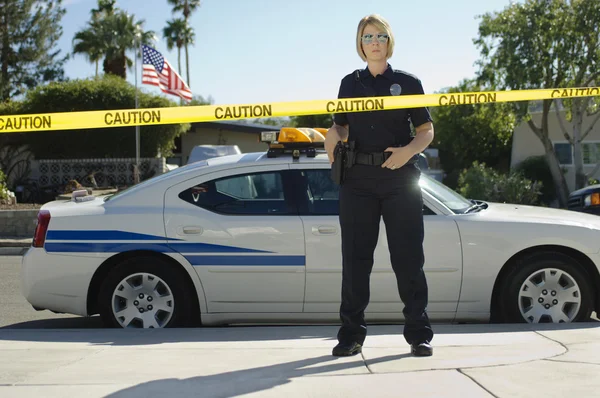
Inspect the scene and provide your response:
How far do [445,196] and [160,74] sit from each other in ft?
61.3

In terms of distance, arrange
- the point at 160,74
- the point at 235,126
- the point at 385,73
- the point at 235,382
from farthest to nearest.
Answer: the point at 235,126
the point at 160,74
the point at 385,73
the point at 235,382

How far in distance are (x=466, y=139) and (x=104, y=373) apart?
33497 mm

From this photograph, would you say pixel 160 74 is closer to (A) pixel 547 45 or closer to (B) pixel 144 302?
(A) pixel 547 45

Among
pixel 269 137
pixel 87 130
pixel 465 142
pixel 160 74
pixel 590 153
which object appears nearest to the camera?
pixel 269 137

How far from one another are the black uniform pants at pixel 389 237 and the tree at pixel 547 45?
20008 millimetres

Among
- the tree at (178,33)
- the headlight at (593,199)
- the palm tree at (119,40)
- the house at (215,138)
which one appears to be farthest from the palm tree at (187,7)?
the headlight at (593,199)

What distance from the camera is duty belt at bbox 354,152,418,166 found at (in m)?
4.48

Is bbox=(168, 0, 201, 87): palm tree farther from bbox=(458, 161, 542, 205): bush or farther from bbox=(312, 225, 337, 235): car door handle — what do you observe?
bbox=(312, 225, 337, 235): car door handle

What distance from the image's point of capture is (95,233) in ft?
19.9

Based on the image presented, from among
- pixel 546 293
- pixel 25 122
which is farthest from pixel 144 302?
pixel 546 293

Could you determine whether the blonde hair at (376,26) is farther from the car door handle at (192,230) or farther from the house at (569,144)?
the house at (569,144)

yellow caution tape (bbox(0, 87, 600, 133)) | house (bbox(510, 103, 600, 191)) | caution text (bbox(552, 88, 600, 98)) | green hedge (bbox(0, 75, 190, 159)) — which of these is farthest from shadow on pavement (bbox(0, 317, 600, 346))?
green hedge (bbox(0, 75, 190, 159))

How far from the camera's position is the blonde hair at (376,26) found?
4.48 m

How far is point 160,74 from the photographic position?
23969mm
